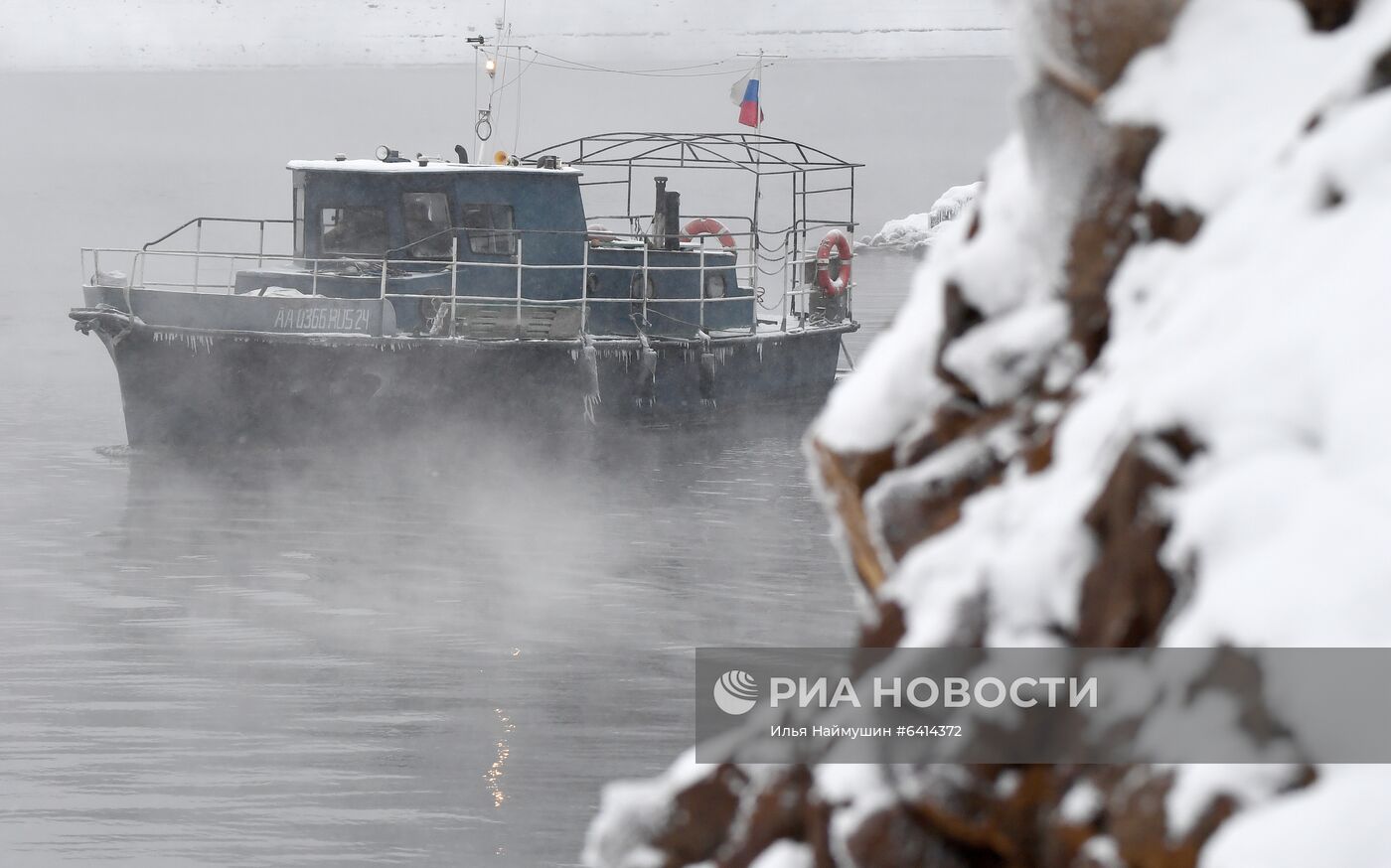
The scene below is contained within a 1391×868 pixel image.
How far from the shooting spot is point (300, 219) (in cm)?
1784

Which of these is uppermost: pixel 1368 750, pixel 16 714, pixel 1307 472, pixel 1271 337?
pixel 1271 337

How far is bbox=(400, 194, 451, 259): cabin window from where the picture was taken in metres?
17.4

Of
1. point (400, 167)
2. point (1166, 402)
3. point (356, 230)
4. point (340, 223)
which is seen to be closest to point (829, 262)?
point (400, 167)

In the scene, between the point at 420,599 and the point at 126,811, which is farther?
the point at 420,599

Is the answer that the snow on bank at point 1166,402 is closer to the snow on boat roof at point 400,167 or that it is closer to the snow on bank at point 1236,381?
the snow on bank at point 1236,381

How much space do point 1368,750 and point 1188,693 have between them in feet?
0.90

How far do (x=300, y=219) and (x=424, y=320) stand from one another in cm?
201

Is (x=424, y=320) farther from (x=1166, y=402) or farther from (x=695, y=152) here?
(x=1166, y=402)

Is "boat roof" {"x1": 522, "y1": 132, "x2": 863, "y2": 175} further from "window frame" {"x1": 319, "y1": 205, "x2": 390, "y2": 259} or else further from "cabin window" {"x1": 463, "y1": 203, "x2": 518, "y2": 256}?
"window frame" {"x1": 319, "y1": 205, "x2": 390, "y2": 259}

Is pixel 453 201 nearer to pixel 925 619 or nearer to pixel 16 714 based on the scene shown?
pixel 16 714

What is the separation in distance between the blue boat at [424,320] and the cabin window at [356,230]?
16 mm

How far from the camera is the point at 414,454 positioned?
16.9m

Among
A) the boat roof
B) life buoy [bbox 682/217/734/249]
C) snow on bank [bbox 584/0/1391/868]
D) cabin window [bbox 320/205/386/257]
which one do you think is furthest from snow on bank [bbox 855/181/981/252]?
snow on bank [bbox 584/0/1391/868]

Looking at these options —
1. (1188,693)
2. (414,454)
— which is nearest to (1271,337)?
(1188,693)
